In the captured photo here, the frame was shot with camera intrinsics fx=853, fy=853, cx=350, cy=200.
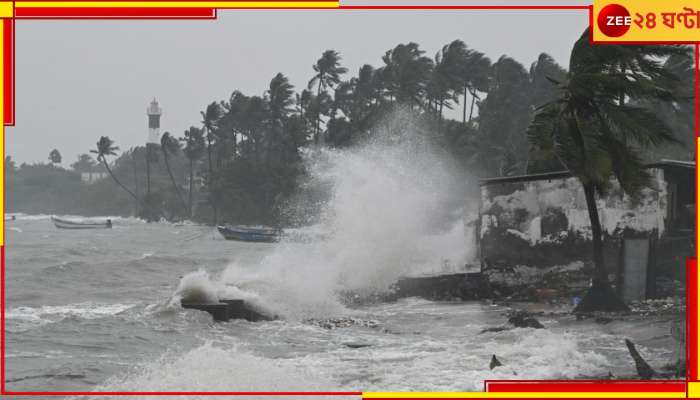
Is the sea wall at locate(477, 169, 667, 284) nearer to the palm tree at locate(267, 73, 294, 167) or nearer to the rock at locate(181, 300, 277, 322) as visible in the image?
the rock at locate(181, 300, 277, 322)

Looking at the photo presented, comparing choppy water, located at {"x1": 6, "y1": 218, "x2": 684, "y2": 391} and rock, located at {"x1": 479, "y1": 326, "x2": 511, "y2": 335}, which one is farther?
rock, located at {"x1": 479, "y1": 326, "x2": 511, "y2": 335}

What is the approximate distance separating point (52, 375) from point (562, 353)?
6852 mm

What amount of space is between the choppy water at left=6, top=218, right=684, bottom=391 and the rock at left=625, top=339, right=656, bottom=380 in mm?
326

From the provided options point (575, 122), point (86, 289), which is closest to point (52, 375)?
point (575, 122)

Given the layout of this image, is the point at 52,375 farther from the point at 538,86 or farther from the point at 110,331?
the point at 538,86

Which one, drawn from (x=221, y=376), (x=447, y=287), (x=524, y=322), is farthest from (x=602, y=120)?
(x=221, y=376)

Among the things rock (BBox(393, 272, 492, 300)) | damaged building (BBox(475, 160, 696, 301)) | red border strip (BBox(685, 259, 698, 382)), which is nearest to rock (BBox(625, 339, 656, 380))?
red border strip (BBox(685, 259, 698, 382))

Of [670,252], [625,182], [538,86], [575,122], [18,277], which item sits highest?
[538,86]

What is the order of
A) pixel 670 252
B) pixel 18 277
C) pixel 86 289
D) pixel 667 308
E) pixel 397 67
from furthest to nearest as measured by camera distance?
pixel 397 67
pixel 18 277
pixel 86 289
pixel 670 252
pixel 667 308

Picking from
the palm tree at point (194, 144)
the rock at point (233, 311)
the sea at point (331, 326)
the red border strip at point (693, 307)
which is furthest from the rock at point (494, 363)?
the palm tree at point (194, 144)

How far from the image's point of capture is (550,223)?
18.4 meters

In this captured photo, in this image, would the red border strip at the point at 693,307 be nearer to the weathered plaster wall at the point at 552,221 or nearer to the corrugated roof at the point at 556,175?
the weathered plaster wall at the point at 552,221

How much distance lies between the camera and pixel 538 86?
5912 cm

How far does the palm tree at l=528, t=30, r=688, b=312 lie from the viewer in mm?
14859
